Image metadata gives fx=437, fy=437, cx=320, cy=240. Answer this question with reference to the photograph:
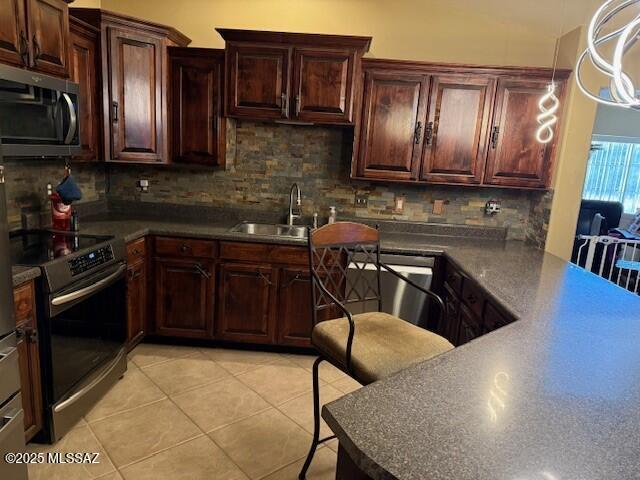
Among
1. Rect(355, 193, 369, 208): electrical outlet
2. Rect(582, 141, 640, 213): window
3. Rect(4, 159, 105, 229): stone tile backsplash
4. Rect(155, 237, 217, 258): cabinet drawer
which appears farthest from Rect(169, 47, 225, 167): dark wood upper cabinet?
Rect(582, 141, 640, 213): window

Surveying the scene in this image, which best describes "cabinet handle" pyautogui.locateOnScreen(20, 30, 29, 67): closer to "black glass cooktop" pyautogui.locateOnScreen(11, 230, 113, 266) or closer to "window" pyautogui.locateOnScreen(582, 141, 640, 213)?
"black glass cooktop" pyautogui.locateOnScreen(11, 230, 113, 266)

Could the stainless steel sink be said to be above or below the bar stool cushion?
above

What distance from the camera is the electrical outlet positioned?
343 cm

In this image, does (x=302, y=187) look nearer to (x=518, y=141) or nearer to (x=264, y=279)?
(x=264, y=279)

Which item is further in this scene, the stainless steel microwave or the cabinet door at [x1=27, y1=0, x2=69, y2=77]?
the cabinet door at [x1=27, y1=0, x2=69, y2=77]

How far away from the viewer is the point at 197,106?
3096 mm

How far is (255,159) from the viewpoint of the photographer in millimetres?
3439

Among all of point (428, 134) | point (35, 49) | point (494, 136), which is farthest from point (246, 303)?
point (494, 136)

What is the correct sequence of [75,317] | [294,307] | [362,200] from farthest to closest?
[362,200], [294,307], [75,317]

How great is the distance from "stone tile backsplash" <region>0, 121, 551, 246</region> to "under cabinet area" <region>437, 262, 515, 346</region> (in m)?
0.79

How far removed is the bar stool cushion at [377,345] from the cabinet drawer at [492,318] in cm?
28

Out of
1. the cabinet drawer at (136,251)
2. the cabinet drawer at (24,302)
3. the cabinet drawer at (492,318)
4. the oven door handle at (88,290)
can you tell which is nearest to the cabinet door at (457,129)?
the cabinet drawer at (492,318)

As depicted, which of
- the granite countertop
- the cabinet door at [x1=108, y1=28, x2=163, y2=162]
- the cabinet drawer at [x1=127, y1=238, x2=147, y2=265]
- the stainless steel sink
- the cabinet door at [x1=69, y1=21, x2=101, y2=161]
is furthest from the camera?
the stainless steel sink

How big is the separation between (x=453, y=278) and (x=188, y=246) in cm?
174
